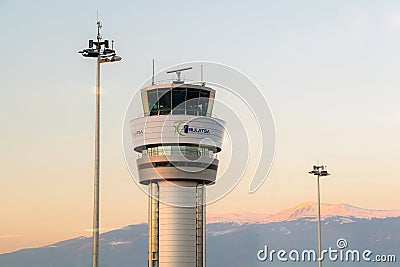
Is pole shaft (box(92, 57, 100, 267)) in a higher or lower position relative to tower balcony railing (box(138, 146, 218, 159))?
lower

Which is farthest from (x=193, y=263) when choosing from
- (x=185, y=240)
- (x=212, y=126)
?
(x=212, y=126)

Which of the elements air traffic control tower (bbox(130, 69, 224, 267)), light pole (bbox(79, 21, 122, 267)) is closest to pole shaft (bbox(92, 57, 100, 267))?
light pole (bbox(79, 21, 122, 267))

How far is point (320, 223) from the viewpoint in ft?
341

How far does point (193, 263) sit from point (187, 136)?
17794 millimetres

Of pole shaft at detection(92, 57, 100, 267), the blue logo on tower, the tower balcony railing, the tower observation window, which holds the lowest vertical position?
pole shaft at detection(92, 57, 100, 267)

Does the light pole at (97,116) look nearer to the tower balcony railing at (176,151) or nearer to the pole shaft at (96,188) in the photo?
the pole shaft at (96,188)

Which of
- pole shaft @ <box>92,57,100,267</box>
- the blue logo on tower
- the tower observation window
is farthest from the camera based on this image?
the tower observation window

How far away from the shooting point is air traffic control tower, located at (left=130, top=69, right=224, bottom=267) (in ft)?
366

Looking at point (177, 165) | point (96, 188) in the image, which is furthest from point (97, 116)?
point (177, 165)

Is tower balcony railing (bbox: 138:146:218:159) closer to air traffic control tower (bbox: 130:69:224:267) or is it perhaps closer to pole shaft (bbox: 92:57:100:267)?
air traffic control tower (bbox: 130:69:224:267)

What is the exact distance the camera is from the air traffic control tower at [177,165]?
112m

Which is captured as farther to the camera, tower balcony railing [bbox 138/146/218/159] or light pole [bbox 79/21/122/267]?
tower balcony railing [bbox 138/146/218/159]

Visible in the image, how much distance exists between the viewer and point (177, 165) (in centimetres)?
11106

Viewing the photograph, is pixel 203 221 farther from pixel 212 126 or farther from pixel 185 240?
pixel 212 126
